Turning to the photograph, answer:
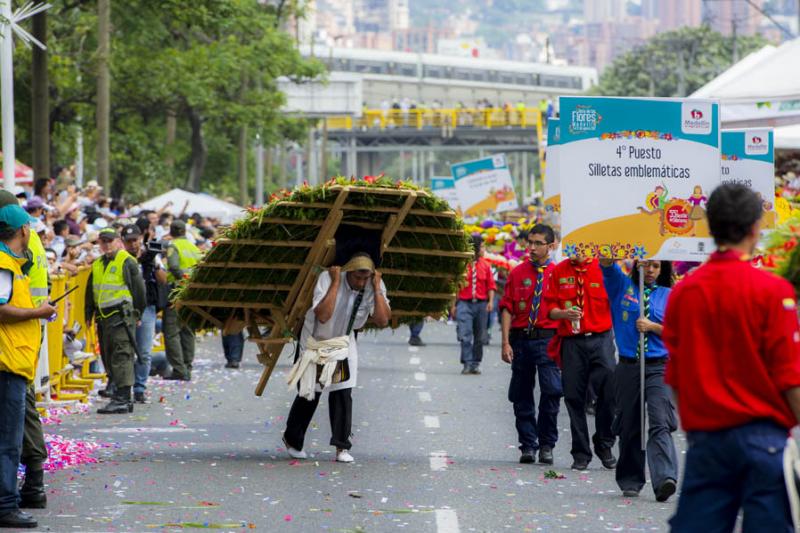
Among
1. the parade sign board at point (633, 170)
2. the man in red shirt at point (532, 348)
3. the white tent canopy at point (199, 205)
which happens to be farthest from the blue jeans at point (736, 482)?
the white tent canopy at point (199, 205)

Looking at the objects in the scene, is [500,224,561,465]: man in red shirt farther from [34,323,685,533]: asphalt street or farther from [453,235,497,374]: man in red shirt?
[453,235,497,374]: man in red shirt

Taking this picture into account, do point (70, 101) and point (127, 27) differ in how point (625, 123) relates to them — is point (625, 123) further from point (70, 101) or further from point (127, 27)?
point (127, 27)

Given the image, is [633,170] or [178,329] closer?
[633,170]

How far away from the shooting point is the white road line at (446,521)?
9341 mm

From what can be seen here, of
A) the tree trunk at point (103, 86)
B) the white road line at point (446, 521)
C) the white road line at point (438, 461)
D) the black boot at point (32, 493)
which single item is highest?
the tree trunk at point (103, 86)

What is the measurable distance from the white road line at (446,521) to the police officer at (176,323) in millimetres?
9879

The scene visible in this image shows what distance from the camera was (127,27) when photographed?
37562 mm

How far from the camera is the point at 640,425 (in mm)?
10562

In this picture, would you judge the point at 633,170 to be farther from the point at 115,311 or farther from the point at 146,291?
the point at 146,291

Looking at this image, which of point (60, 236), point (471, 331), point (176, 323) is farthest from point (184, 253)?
point (471, 331)

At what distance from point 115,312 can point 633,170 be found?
6.69 m

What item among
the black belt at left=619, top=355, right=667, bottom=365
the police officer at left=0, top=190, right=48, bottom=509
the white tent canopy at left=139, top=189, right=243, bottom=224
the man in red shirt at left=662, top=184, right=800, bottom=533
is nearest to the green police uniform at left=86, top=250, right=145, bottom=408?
Result: the police officer at left=0, top=190, right=48, bottom=509

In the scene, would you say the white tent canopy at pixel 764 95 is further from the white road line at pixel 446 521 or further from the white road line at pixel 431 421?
the white road line at pixel 446 521

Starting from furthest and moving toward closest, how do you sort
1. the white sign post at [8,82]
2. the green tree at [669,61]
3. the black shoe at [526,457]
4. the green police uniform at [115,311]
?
the green tree at [669,61] → the white sign post at [8,82] → the green police uniform at [115,311] → the black shoe at [526,457]
